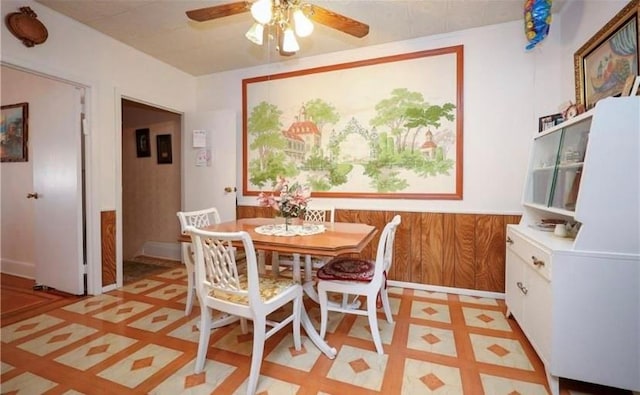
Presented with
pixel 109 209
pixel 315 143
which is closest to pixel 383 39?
pixel 315 143

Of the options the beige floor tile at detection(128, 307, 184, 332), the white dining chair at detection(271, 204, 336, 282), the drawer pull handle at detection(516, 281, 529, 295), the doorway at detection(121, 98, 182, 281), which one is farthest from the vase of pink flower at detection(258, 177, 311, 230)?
the doorway at detection(121, 98, 182, 281)

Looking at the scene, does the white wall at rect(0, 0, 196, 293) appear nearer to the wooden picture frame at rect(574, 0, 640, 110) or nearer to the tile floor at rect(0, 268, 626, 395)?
the tile floor at rect(0, 268, 626, 395)

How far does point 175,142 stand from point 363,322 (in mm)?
3459

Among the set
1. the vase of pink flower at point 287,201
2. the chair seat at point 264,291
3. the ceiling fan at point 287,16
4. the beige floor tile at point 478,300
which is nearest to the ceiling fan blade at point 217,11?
the ceiling fan at point 287,16

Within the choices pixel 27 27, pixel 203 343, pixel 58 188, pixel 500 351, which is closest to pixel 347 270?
pixel 203 343

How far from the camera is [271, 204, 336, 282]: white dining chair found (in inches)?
85.5

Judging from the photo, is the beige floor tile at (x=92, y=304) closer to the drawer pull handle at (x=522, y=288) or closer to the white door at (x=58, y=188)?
the white door at (x=58, y=188)

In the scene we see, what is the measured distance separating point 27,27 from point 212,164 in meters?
1.91

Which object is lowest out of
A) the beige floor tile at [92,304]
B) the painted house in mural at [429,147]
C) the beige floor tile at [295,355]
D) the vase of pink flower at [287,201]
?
the beige floor tile at [92,304]

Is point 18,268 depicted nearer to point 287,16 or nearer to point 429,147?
point 287,16

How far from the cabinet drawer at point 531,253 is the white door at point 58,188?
3.63 m

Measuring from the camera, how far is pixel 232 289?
60.1 inches

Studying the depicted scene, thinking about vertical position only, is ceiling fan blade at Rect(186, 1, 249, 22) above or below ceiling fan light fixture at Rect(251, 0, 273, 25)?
above

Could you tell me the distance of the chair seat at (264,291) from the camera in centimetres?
157
